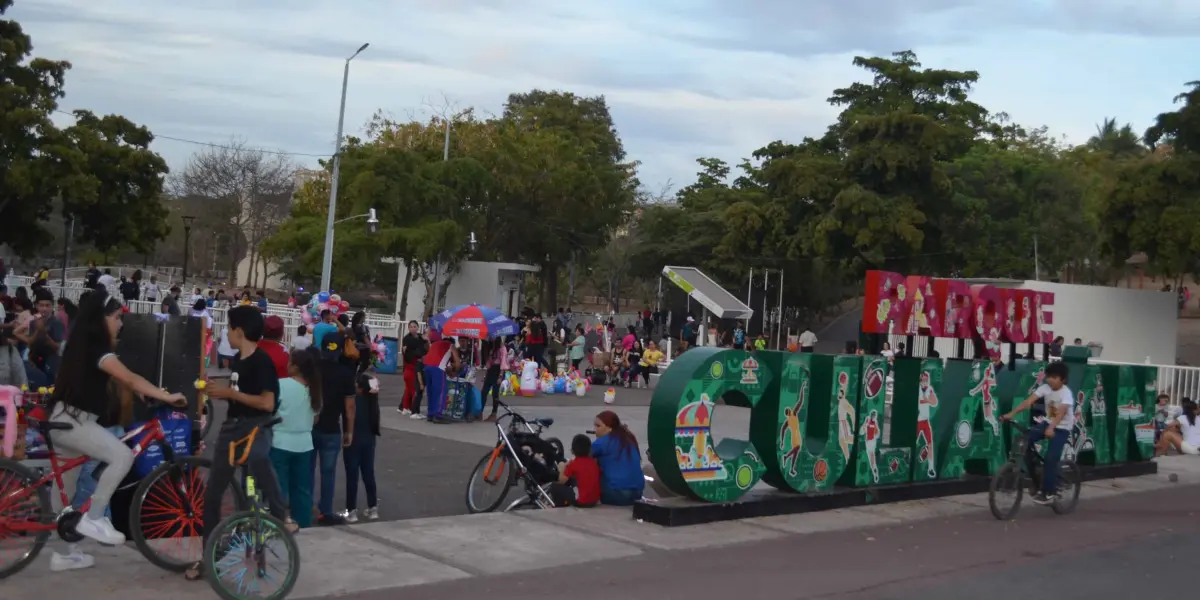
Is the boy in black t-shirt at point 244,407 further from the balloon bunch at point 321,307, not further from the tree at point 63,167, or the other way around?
the tree at point 63,167

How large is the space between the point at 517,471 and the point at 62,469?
488 centimetres

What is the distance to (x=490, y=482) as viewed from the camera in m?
11.5

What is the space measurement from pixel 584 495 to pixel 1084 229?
4243 cm

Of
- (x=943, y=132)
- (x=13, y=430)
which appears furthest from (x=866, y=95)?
(x=13, y=430)

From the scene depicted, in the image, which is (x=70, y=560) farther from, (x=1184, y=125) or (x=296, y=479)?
(x=1184, y=125)

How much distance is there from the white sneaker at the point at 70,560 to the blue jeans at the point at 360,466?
11.6 ft

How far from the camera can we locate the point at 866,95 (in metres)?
49.5

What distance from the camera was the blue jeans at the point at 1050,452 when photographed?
508 inches

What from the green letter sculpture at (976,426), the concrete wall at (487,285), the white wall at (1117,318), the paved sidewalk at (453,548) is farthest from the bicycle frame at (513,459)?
the concrete wall at (487,285)

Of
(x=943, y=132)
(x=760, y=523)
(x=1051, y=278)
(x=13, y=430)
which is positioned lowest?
(x=760, y=523)

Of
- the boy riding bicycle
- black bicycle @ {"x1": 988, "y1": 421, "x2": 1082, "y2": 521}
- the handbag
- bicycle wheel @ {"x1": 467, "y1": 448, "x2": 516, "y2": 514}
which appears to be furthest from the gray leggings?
the boy riding bicycle

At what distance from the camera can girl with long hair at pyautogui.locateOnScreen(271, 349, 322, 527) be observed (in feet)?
29.5

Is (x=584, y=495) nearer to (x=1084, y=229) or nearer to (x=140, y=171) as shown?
(x=140, y=171)

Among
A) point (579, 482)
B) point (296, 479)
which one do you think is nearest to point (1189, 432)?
point (579, 482)
